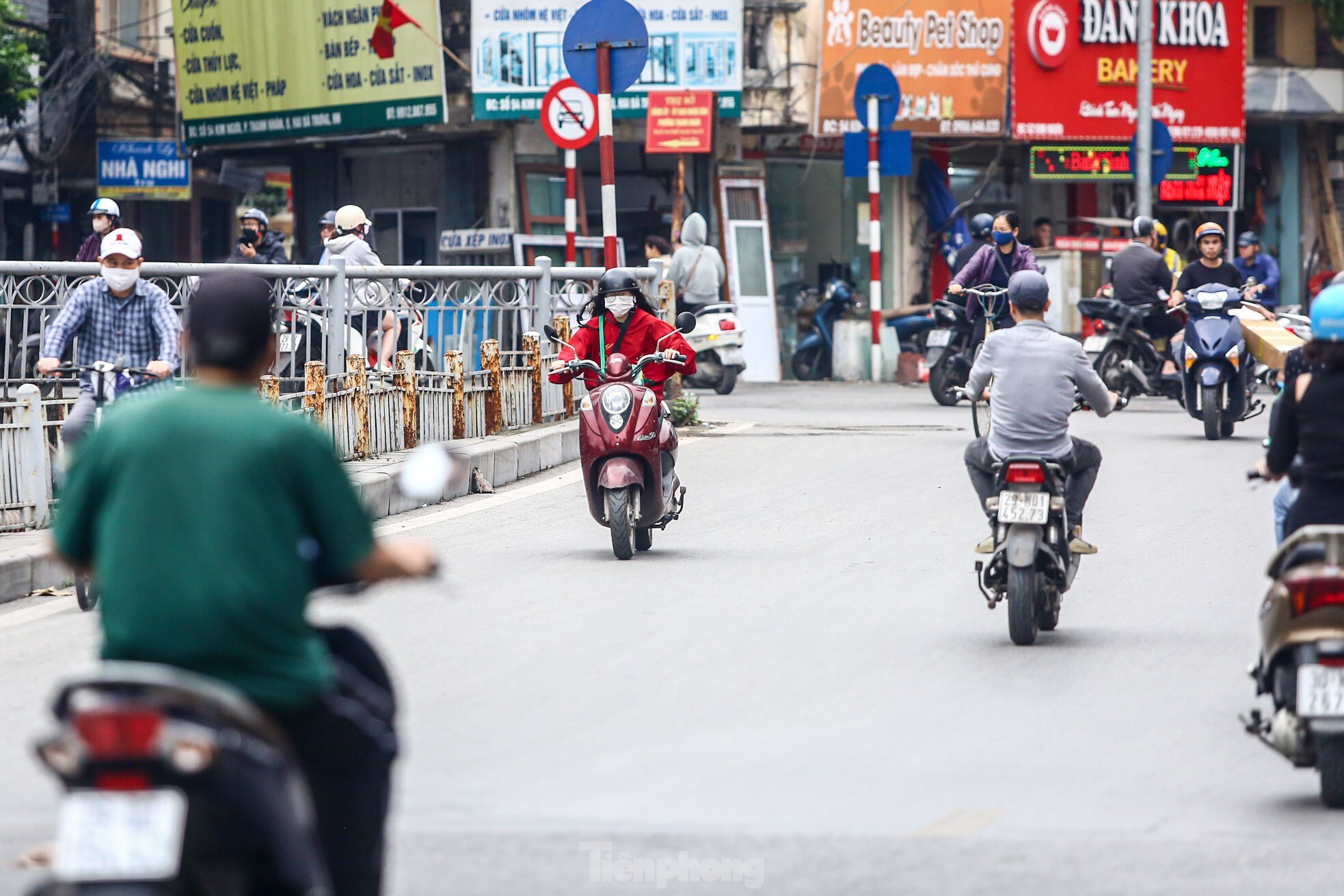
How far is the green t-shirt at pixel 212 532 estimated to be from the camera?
10.8 feet

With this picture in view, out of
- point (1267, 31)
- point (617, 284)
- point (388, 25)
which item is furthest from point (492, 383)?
point (1267, 31)

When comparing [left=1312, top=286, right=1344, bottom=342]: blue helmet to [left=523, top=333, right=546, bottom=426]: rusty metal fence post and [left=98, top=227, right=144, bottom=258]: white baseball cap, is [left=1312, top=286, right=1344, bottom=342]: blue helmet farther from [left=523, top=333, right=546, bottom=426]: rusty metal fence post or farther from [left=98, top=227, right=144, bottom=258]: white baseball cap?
[left=523, top=333, right=546, bottom=426]: rusty metal fence post

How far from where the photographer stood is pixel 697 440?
15852mm

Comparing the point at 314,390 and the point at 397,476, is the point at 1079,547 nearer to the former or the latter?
the point at 397,476

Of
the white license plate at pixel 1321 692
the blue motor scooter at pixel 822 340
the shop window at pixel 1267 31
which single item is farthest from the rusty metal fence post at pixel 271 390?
the shop window at pixel 1267 31

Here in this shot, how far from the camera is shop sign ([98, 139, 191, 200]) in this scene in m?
28.2

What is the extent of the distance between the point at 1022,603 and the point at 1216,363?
338 inches

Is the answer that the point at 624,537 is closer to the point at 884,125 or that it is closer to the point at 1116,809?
the point at 1116,809

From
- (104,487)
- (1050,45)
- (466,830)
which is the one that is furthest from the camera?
(1050,45)

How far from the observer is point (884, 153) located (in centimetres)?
2331

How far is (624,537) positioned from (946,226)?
55.7 ft

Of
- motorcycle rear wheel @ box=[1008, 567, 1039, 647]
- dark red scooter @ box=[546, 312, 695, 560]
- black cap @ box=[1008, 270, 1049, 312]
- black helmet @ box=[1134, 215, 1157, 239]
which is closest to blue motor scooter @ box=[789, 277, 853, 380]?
black helmet @ box=[1134, 215, 1157, 239]

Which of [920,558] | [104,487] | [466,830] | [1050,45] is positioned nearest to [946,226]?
[1050,45]

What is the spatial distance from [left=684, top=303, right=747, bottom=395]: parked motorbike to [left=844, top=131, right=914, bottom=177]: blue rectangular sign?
2970 millimetres
